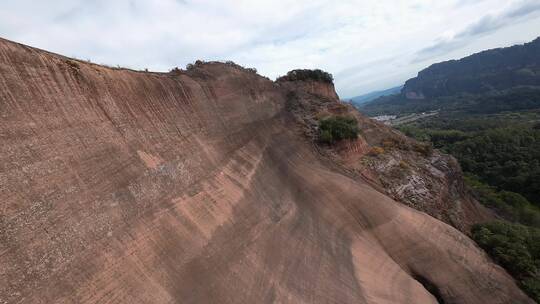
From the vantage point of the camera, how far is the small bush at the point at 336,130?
24.2 metres

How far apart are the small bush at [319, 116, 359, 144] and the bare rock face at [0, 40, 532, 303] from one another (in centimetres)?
187

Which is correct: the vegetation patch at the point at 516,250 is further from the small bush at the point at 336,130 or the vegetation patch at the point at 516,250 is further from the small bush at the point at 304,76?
the small bush at the point at 304,76

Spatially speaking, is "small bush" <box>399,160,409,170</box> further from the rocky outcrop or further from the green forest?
the green forest

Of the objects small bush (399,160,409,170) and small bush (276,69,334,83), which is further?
small bush (276,69,334,83)

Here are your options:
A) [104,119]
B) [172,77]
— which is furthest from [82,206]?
[172,77]

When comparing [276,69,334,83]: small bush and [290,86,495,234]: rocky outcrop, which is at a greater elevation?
[276,69,334,83]: small bush

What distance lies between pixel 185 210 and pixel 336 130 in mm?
14515

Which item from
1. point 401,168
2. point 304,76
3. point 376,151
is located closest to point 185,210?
point 401,168

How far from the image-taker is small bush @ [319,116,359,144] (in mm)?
24234

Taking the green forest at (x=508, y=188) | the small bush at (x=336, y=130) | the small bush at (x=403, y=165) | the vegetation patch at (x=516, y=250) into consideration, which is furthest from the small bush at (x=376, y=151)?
the vegetation patch at (x=516, y=250)

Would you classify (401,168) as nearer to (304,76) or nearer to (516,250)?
(516,250)

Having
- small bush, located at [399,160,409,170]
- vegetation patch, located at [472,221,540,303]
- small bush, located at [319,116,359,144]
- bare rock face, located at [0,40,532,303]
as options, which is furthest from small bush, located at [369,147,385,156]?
vegetation patch, located at [472,221,540,303]

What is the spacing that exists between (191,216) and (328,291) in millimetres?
5820

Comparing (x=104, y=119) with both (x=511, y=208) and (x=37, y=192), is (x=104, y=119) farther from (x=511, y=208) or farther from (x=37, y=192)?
(x=511, y=208)
